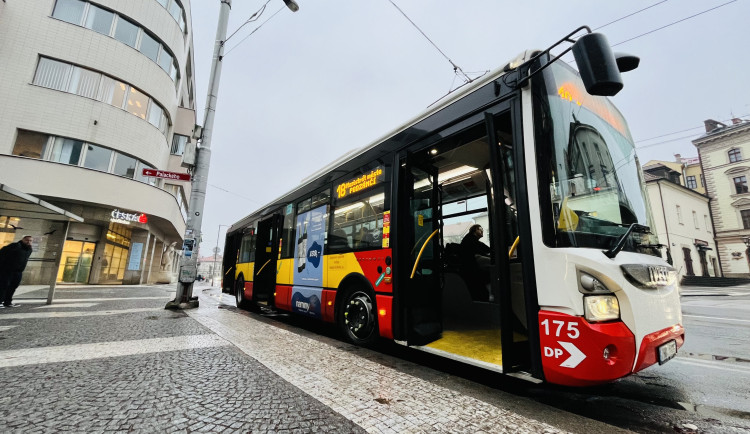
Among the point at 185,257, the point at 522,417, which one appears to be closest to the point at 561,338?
the point at 522,417

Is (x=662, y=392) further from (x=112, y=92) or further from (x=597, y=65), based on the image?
(x=112, y=92)

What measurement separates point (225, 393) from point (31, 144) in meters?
19.2

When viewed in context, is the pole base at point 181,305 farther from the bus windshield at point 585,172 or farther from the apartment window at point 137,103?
the apartment window at point 137,103

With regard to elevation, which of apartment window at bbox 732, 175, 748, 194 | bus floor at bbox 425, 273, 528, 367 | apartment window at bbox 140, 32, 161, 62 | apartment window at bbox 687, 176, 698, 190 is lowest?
bus floor at bbox 425, 273, 528, 367

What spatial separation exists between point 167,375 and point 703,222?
4625cm

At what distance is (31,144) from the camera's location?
1433 centimetres

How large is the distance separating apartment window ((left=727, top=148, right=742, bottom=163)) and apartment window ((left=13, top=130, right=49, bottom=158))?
2132 inches

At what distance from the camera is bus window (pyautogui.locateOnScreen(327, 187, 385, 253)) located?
433 cm

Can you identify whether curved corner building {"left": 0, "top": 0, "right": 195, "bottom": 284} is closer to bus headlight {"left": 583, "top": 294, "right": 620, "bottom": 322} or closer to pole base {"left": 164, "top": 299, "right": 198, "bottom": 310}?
pole base {"left": 164, "top": 299, "right": 198, "bottom": 310}

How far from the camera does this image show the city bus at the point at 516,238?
2328mm

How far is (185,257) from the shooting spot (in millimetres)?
8352

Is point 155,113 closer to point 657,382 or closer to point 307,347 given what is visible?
point 307,347

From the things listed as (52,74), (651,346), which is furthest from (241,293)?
(52,74)

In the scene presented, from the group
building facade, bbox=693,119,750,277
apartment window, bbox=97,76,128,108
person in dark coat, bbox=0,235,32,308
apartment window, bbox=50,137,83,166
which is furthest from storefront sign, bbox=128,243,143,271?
building facade, bbox=693,119,750,277
